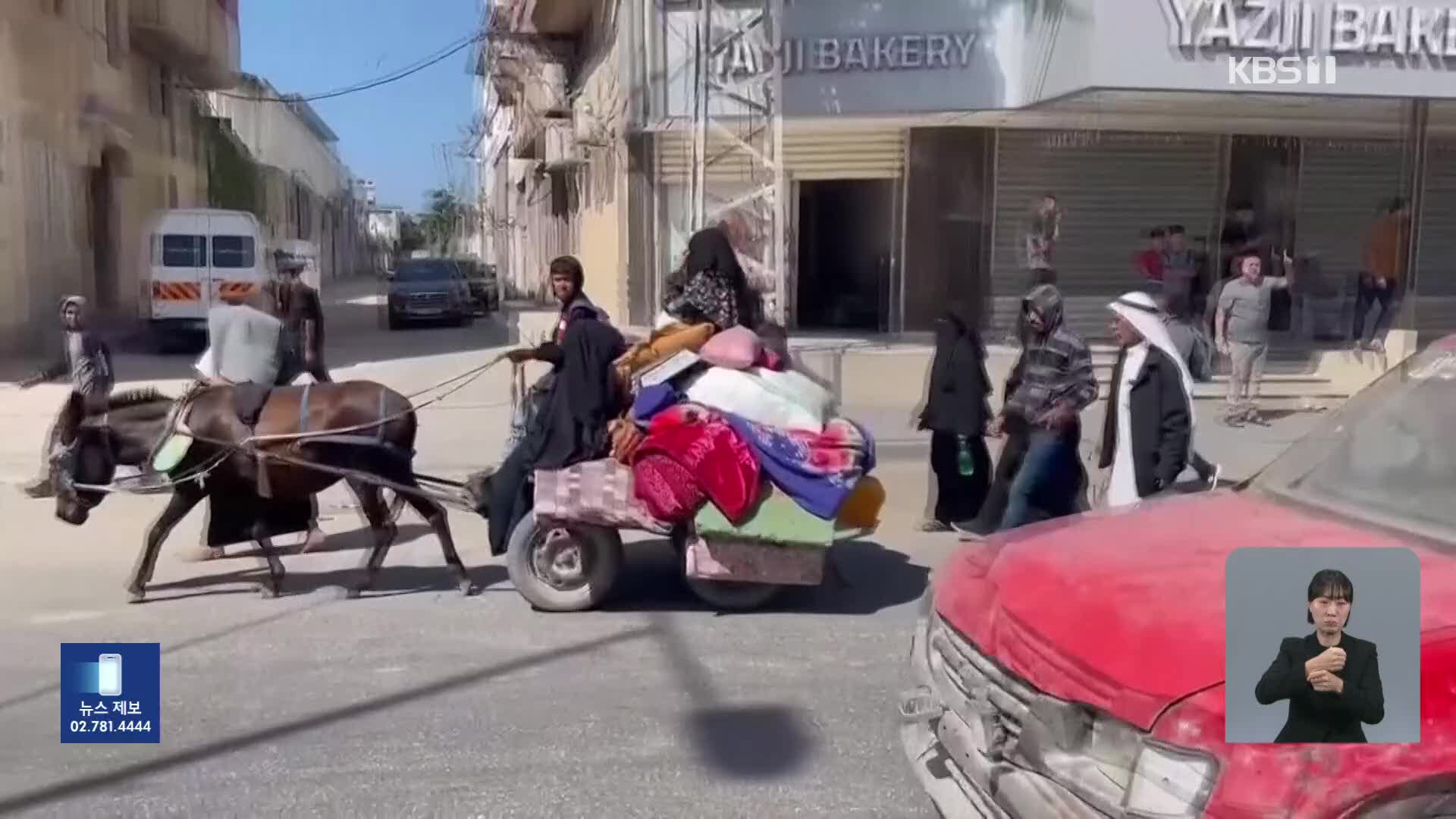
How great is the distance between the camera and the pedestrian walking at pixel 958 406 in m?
9.01

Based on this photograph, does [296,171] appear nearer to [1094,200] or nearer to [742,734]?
[1094,200]

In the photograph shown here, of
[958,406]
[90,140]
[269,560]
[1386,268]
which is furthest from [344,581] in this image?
[90,140]

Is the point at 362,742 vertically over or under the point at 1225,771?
under

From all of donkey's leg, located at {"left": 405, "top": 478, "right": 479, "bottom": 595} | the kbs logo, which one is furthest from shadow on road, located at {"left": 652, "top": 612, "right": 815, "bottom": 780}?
the kbs logo

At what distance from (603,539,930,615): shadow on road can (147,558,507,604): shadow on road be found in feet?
2.92

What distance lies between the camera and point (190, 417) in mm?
7328

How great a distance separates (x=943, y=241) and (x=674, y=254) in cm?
328

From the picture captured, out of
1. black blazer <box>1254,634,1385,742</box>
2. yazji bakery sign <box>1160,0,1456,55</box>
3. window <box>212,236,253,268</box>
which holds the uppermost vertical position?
yazji bakery sign <box>1160,0,1456,55</box>

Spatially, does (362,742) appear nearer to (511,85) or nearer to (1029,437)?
(1029,437)

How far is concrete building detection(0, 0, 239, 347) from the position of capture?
66.4 feet

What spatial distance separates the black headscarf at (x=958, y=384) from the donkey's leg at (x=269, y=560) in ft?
13.6

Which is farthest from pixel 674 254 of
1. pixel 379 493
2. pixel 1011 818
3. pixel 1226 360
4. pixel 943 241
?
pixel 1011 818

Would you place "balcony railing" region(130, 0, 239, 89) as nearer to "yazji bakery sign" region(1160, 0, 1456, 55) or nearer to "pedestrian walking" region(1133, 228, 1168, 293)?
"pedestrian walking" region(1133, 228, 1168, 293)

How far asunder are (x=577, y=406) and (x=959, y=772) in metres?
3.60
